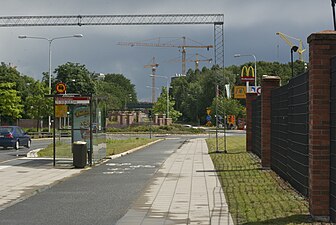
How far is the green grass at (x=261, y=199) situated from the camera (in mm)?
9898

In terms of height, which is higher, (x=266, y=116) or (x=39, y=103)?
(x=39, y=103)

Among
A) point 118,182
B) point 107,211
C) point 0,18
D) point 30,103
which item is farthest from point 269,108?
point 0,18

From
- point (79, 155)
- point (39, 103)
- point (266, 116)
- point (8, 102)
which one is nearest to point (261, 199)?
point (266, 116)

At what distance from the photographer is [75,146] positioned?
21016 mm

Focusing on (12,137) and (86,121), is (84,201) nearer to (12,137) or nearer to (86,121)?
(86,121)

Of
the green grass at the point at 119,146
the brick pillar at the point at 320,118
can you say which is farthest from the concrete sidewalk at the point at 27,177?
the green grass at the point at 119,146

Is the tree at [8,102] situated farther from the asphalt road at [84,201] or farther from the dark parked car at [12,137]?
the asphalt road at [84,201]

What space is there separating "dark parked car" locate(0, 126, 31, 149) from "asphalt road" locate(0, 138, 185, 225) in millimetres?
16380

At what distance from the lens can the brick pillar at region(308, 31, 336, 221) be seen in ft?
31.1

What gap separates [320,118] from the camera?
9547 mm

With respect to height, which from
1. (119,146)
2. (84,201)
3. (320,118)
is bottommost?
(84,201)

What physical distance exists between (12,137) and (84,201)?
23.4m

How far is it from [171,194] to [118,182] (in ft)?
10.4

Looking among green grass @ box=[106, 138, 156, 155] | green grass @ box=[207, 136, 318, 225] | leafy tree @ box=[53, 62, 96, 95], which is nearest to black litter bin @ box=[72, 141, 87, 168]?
green grass @ box=[207, 136, 318, 225]
